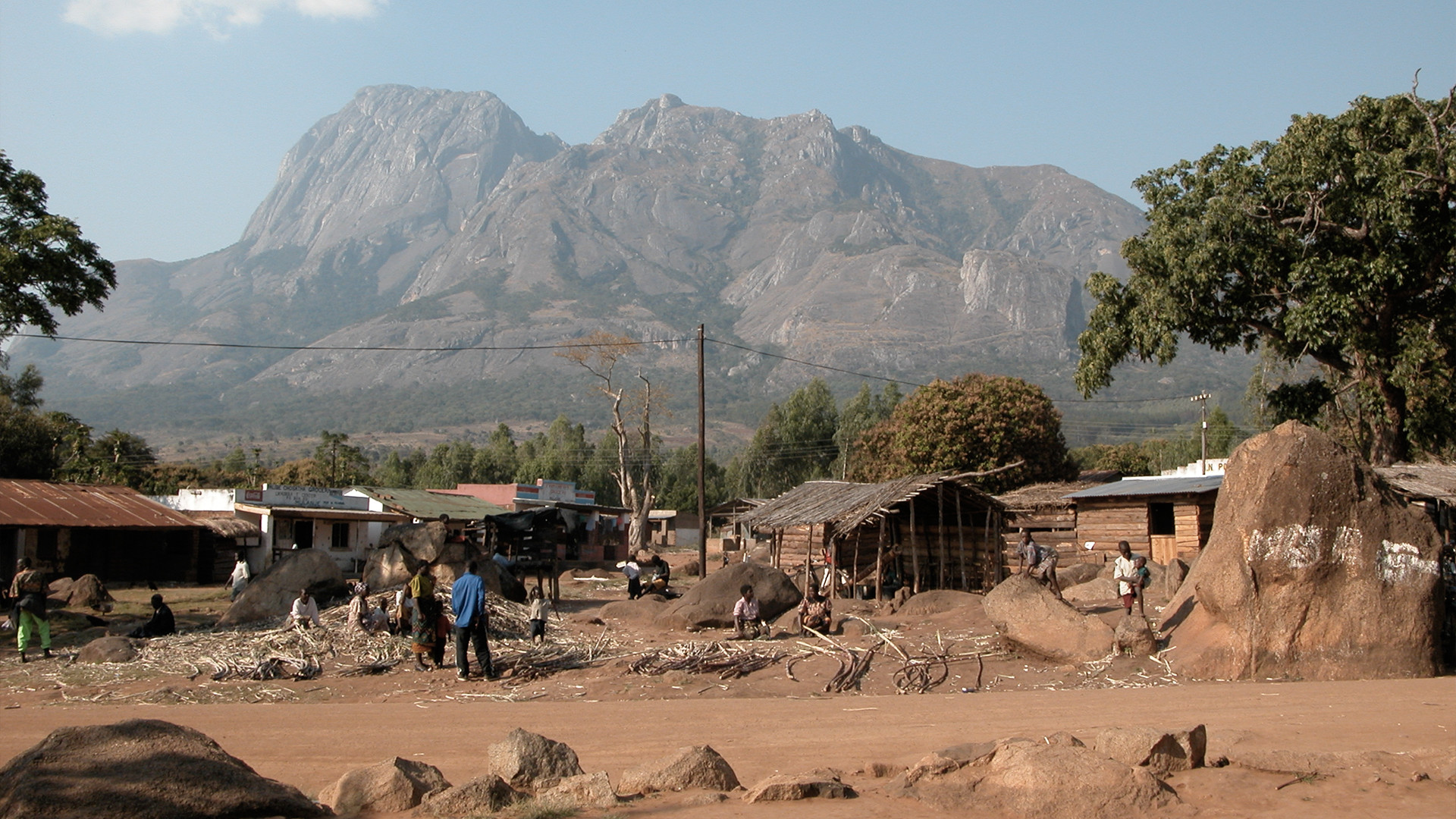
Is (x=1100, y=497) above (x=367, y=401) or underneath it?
underneath

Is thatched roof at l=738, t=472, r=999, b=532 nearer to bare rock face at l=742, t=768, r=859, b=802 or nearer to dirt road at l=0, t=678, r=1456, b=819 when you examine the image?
dirt road at l=0, t=678, r=1456, b=819

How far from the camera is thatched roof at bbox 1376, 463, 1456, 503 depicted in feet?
87.0

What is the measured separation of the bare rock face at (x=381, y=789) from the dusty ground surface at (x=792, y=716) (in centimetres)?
123

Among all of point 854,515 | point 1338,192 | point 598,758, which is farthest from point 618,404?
point 598,758

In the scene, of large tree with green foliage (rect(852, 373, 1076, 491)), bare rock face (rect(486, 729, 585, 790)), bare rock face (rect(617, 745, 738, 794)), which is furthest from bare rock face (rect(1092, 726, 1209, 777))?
large tree with green foliage (rect(852, 373, 1076, 491))

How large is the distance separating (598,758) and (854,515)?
50.6 ft

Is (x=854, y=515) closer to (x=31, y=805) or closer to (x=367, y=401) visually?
(x=31, y=805)

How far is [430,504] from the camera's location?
49.5 m

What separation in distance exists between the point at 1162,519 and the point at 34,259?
1199 inches

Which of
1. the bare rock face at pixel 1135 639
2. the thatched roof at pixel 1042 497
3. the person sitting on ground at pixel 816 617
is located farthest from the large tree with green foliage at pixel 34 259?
the thatched roof at pixel 1042 497

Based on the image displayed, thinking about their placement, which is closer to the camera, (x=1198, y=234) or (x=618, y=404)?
(x=1198, y=234)

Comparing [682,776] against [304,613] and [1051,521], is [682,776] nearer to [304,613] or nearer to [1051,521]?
[304,613]

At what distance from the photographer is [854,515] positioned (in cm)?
2414

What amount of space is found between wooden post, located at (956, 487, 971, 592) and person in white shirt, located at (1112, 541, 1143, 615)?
752 centimetres
